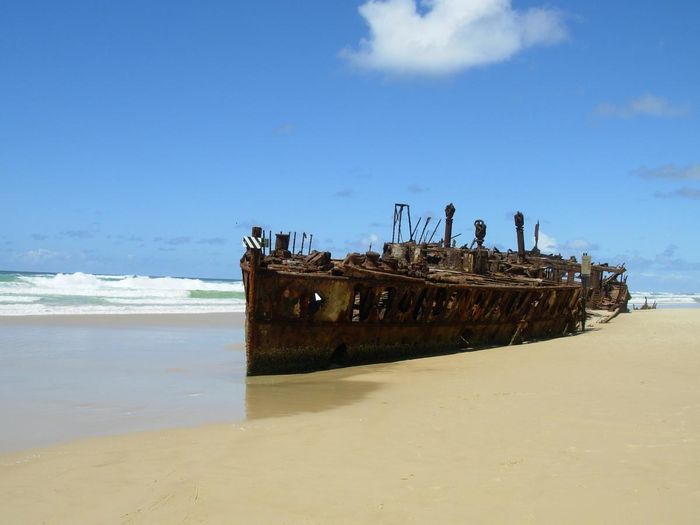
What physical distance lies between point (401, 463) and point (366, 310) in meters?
6.06

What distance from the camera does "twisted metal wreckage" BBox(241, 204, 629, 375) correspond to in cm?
1001

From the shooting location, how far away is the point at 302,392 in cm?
880

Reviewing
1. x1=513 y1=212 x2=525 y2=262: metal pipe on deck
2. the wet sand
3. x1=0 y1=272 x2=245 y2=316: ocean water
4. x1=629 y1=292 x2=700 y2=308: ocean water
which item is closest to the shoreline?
x1=0 y1=272 x2=245 y2=316: ocean water

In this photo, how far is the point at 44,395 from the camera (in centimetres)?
855

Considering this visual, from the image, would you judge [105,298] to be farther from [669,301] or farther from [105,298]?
[669,301]

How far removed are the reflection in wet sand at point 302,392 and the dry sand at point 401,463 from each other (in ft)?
0.18

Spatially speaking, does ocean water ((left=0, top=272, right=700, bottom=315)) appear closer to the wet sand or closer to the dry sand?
the wet sand

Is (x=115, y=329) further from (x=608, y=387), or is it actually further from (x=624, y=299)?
(x=624, y=299)

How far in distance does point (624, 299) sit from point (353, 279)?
23338mm

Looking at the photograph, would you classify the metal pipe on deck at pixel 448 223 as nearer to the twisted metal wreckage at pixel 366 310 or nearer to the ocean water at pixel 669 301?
the twisted metal wreckage at pixel 366 310

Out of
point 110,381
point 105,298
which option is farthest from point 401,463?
point 105,298

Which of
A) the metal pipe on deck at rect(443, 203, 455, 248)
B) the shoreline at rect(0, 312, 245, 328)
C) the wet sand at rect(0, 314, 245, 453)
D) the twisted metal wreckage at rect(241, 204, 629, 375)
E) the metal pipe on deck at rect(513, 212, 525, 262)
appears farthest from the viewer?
the metal pipe on deck at rect(513, 212, 525, 262)

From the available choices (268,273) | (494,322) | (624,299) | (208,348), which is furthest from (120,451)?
(624,299)

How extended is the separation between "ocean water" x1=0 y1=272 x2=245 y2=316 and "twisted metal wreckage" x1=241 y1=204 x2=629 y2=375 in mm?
15420
